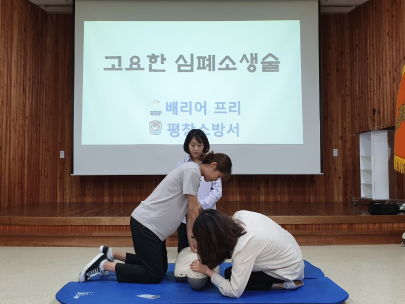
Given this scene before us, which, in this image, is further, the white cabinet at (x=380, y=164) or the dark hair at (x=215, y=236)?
the white cabinet at (x=380, y=164)

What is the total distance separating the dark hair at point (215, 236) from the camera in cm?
199

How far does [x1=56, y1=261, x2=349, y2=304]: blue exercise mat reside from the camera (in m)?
2.10

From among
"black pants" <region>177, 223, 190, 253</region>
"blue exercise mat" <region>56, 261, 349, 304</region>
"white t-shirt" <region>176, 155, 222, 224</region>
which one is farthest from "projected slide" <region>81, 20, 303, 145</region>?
"blue exercise mat" <region>56, 261, 349, 304</region>

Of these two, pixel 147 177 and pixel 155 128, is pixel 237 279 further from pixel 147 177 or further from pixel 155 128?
pixel 147 177

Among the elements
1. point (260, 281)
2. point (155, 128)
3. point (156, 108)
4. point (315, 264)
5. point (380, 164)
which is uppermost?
point (156, 108)

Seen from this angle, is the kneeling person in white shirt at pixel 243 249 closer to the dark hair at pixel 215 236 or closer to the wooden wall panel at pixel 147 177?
the dark hair at pixel 215 236

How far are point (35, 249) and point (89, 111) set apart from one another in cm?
233

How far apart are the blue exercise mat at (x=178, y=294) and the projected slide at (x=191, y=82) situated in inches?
130

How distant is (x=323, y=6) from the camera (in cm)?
610

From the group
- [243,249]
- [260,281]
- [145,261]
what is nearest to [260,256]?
[243,249]

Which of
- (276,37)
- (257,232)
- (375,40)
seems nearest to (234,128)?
(276,37)

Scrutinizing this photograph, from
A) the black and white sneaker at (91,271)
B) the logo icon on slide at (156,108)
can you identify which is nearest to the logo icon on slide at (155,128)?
the logo icon on slide at (156,108)

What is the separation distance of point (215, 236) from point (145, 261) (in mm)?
659

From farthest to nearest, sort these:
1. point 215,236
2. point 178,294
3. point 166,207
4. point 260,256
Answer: point 166,207
point 178,294
point 260,256
point 215,236
